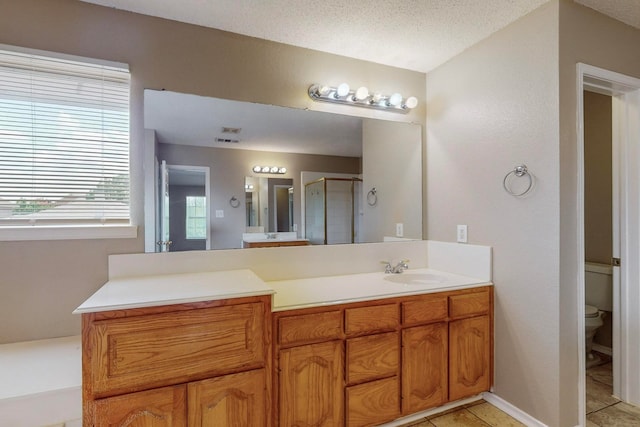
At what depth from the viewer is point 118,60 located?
1762mm

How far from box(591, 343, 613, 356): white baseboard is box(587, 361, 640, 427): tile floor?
1.42 ft

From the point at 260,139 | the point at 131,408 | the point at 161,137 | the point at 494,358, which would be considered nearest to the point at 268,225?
the point at 260,139

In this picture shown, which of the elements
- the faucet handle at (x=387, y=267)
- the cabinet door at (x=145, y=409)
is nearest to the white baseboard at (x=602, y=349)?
the faucet handle at (x=387, y=267)

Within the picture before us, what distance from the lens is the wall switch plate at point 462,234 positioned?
2252 mm

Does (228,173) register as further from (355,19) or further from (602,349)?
(602,349)

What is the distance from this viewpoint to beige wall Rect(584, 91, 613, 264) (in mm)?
2805

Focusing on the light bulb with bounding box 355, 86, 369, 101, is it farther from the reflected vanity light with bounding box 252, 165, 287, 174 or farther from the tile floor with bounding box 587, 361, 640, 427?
the tile floor with bounding box 587, 361, 640, 427

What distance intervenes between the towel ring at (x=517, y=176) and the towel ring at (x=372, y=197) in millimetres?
834

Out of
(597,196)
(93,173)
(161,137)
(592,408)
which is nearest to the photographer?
(93,173)

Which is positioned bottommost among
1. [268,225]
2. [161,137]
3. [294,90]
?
[268,225]

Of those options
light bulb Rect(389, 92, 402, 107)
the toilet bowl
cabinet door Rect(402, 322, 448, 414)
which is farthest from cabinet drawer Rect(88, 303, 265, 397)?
the toilet bowl

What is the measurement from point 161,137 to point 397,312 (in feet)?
5.44

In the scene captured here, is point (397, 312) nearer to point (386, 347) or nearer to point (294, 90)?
point (386, 347)

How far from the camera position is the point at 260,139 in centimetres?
215
